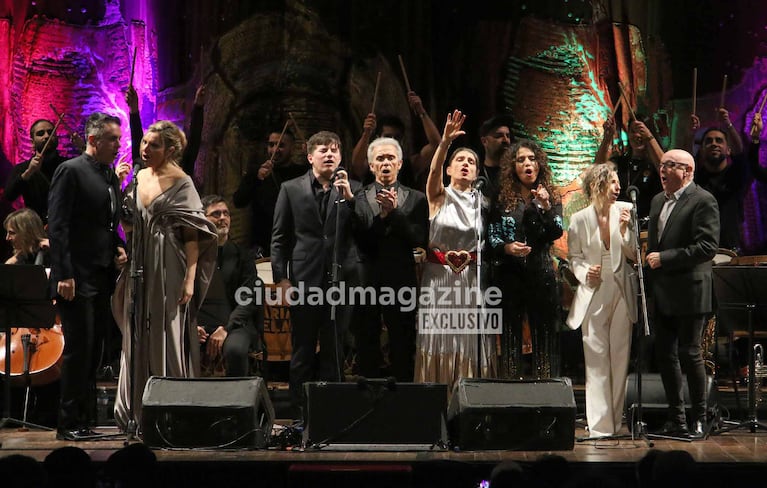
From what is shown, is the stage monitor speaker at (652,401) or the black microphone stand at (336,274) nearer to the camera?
the black microphone stand at (336,274)

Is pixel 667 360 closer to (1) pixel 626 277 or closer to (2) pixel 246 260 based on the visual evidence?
(1) pixel 626 277

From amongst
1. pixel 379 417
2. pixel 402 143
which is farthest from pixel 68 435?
pixel 402 143

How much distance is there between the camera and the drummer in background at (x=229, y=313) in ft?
23.5

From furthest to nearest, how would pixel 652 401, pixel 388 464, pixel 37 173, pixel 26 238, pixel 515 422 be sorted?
pixel 37 173 → pixel 26 238 → pixel 652 401 → pixel 515 422 → pixel 388 464

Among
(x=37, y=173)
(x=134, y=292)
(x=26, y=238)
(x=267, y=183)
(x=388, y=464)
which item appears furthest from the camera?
(x=267, y=183)

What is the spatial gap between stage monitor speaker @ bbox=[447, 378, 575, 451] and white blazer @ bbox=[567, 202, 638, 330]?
3.00 feet

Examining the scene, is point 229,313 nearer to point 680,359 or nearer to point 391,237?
point 391,237

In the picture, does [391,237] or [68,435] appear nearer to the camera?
[68,435]

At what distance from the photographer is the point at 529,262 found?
6.71 meters

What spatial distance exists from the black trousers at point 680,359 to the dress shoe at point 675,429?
0.08ft

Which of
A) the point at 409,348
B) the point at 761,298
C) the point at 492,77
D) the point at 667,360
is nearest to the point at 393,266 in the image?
the point at 409,348

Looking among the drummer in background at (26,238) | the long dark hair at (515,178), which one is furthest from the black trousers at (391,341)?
the drummer in background at (26,238)

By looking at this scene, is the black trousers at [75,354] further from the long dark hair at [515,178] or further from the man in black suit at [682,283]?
the man in black suit at [682,283]

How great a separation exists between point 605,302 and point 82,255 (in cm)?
319
